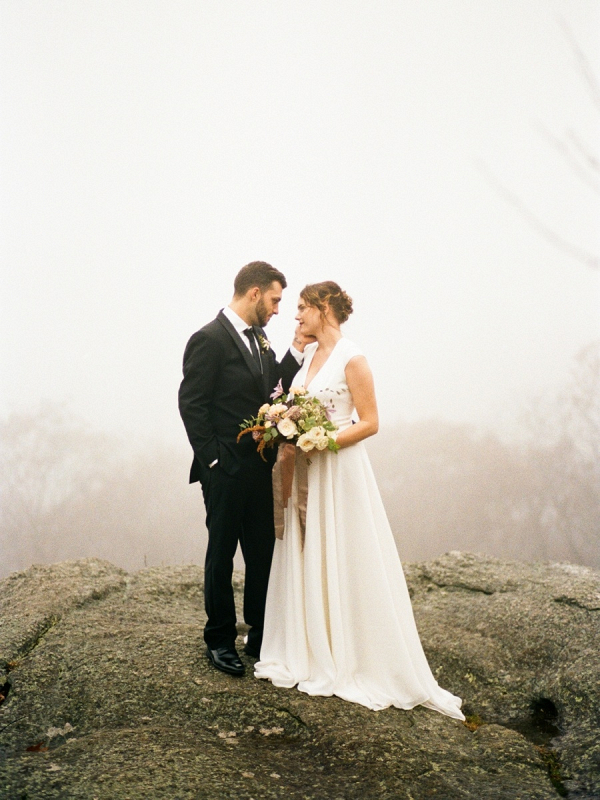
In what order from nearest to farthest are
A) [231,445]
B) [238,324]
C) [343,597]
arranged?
[343,597]
[231,445]
[238,324]

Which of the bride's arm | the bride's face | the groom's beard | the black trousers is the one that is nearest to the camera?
the bride's arm

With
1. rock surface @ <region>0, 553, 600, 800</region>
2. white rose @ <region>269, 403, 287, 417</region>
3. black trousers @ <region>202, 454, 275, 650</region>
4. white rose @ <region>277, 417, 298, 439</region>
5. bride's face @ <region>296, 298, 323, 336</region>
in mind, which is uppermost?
bride's face @ <region>296, 298, 323, 336</region>

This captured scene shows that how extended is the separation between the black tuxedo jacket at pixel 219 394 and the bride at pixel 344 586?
12.7 inches

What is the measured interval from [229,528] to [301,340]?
3.62 ft

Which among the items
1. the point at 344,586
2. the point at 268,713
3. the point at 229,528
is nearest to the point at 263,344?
the point at 229,528

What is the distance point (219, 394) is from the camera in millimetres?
3604

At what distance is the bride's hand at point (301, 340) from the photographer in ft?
12.2

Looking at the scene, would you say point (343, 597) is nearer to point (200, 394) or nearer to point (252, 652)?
point (252, 652)

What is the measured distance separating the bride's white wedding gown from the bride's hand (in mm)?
209

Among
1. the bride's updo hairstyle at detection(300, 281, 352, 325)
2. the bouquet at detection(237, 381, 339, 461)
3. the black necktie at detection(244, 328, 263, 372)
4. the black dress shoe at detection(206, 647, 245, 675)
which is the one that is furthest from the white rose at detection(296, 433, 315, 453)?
the black dress shoe at detection(206, 647, 245, 675)

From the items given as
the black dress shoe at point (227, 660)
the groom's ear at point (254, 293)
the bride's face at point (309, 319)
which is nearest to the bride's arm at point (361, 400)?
the bride's face at point (309, 319)

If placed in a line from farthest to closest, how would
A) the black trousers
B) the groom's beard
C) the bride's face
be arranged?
the groom's beard, the bride's face, the black trousers

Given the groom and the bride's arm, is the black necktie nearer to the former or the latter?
the groom

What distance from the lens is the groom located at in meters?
3.51
